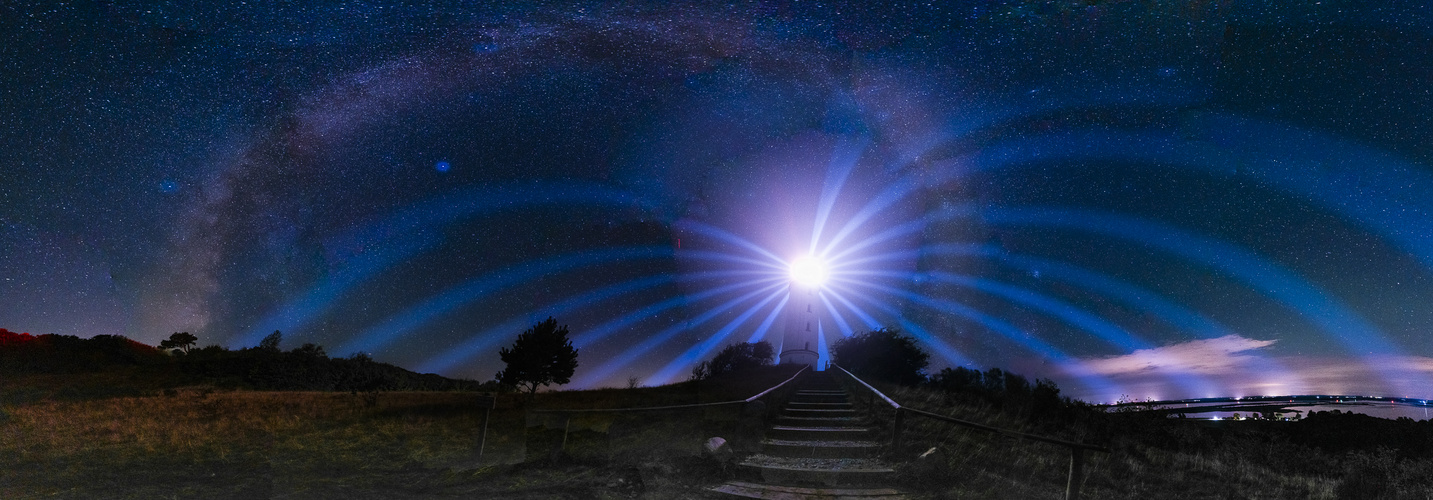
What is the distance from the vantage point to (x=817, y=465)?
323 inches

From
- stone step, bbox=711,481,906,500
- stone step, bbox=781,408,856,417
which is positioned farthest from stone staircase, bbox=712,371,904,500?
stone step, bbox=781,408,856,417

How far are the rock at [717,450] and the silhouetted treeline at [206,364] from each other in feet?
69.4

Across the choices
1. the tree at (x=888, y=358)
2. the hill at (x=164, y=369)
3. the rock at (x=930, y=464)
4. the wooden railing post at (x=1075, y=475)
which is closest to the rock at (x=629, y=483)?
the rock at (x=930, y=464)

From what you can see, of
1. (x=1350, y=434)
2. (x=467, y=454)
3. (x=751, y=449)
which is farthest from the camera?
(x=1350, y=434)

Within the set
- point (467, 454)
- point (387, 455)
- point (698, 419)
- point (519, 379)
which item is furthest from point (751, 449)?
point (519, 379)

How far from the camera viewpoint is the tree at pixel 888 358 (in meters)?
34.9

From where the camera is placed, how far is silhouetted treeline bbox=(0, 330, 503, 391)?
1040 inches

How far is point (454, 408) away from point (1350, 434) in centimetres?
2223

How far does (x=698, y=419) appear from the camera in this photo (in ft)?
35.3

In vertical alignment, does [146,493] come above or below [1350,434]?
below

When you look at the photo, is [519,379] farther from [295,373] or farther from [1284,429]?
[1284,429]

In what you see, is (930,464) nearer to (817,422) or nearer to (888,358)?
(817,422)

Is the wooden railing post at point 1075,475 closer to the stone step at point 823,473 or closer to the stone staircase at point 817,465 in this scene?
the stone staircase at point 817,465

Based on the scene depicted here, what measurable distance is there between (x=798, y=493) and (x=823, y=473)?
64cm
